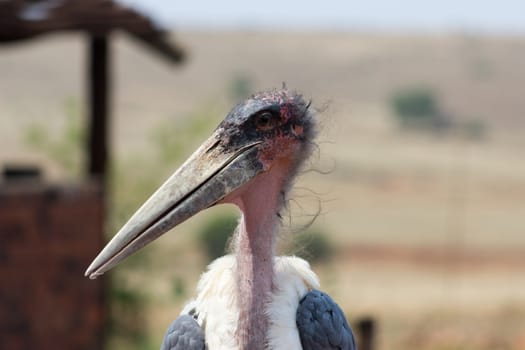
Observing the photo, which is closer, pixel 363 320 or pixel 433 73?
pixel 363 320

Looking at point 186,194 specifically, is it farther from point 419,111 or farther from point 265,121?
point 419,111

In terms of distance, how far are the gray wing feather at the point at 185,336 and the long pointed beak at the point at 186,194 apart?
441 millimetres

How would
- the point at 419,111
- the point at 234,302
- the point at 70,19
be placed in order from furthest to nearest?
the point at 419,111
the point at 70,19
the point at 234,302

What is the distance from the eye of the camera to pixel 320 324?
4.58 m

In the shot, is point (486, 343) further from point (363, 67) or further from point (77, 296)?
point (363, 67)

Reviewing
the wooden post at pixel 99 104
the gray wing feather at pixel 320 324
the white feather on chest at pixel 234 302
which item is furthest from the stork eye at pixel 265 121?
the wooden post at pixel 99 104

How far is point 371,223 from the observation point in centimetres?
3166

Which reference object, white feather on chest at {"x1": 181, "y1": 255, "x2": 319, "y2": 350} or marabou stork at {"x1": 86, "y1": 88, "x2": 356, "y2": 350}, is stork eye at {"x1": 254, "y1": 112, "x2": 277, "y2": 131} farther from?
white feather on chest at {"x1": 181, "y1": 255, "x2": 319, "y2": 350}

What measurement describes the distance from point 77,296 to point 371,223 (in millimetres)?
21727

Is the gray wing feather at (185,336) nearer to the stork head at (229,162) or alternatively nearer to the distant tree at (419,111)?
the stork head at (229,162)

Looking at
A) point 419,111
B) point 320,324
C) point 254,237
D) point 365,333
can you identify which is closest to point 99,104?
point 365,333

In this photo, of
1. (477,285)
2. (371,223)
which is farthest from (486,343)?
(371,223)

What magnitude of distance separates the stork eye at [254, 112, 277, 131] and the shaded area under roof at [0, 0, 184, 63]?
5262mm

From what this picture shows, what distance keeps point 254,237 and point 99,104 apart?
644cm
